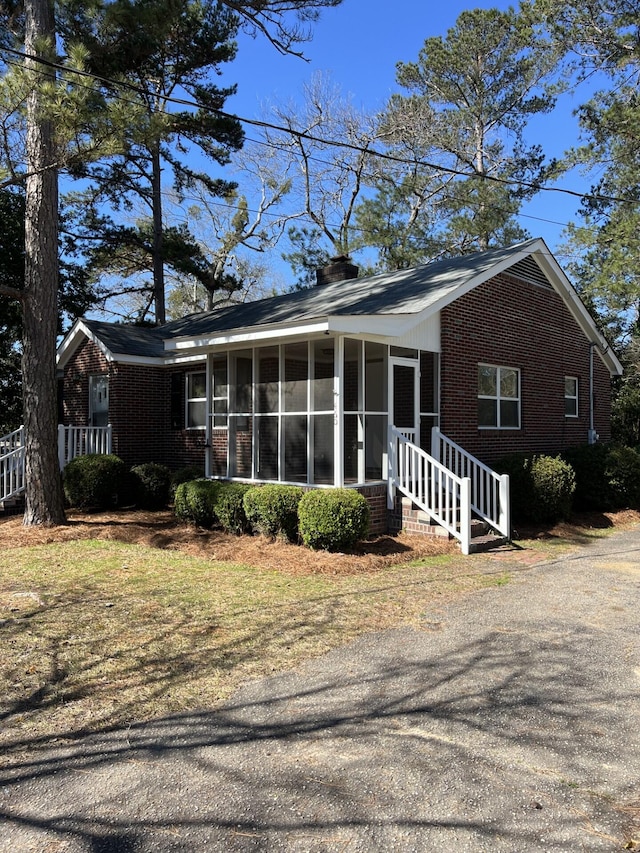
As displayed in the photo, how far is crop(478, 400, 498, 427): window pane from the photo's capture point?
38.5 ft

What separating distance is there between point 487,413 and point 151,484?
683cm

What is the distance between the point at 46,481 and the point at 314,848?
908cm

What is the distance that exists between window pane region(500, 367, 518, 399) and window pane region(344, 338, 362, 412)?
12.9 ft

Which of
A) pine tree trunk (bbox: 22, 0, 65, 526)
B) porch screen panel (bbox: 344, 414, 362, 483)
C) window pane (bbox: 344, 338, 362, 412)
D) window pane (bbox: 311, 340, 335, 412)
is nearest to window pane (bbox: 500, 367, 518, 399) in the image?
window pane (bbox: 344, 338, 362, 412)

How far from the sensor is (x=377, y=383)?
994cm

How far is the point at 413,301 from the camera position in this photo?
34.0 feet

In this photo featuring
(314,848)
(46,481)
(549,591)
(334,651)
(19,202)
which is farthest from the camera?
(19,202)

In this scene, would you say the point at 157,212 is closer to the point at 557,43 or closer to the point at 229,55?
the point at 229,55

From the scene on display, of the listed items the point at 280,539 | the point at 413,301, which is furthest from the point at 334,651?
the point at 413,301

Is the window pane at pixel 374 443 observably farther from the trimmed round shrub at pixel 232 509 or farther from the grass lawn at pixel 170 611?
the trimmed round shrub at pixel 232 509

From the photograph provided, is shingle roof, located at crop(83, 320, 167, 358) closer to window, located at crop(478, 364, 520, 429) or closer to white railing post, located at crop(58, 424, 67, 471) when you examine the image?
white railing post, located at crop(58, 424, 67, 471)

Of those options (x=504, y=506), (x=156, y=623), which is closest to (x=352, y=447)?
(x=504, y=506)

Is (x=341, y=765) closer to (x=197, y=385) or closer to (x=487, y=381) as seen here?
(x=487, y=381)

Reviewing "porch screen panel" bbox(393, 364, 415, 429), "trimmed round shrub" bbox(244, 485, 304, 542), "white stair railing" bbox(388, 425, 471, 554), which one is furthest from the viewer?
"porch screen panel" bbox(393, 364, 415, 429)
